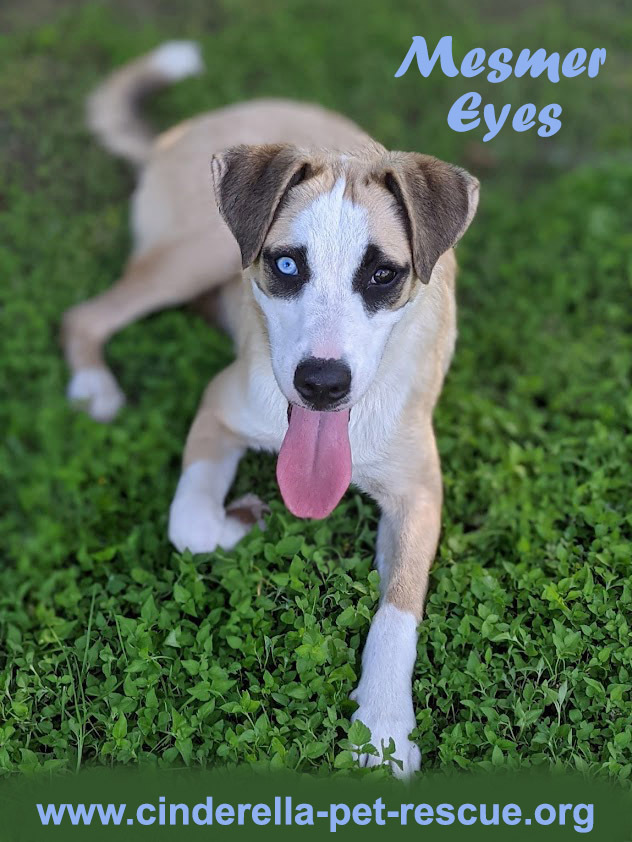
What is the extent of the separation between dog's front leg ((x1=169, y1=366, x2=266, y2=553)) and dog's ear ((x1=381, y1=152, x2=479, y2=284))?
1.18m

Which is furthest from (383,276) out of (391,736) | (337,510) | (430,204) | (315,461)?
(391,736)

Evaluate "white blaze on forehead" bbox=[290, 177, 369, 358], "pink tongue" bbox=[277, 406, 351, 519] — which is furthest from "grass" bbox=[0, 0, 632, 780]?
"white blaze on forehead" bbox=[290, 177, 369, 358]

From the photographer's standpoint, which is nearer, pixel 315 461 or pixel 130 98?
pixel 315 461

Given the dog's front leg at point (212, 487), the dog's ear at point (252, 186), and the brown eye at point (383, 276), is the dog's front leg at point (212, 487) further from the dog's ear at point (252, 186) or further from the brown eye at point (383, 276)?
the brown eye at point (383, 276)

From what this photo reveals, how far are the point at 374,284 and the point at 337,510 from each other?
1.22m

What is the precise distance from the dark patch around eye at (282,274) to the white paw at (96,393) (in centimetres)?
195

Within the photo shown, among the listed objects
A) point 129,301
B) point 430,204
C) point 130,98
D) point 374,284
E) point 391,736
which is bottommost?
point 391,736

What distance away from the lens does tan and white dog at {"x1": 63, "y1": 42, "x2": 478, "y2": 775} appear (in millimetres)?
3111

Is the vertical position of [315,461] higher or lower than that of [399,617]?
higher

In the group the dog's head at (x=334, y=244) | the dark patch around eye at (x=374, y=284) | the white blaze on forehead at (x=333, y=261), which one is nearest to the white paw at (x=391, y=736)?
the dog's head at (x=334, y=244)

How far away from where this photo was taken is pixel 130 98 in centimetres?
607

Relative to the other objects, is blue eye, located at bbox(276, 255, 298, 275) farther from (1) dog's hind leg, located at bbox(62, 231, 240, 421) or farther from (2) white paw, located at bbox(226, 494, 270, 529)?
(1) dog's hind leg, located at bbox(62, 231, 240, 421)

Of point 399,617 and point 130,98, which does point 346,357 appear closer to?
point 399,617

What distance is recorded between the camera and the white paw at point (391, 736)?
3090mm
